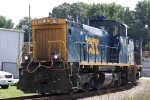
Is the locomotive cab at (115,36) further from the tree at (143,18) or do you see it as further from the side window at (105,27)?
the tree at (143,18)

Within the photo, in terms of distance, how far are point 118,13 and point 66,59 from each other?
3187 inches

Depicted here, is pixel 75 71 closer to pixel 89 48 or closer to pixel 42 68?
pixel 42 68

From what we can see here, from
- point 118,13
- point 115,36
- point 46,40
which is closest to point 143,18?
point 118,13

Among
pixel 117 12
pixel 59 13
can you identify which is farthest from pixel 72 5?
pixel 117 12

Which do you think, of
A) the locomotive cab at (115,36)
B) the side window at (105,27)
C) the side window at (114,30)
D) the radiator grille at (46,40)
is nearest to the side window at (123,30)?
the locomotive cab at (115,36)

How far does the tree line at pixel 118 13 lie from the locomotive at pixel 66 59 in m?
60.1

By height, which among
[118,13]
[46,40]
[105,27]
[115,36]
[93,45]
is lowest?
[93,45]

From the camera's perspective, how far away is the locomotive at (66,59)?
1413 centimetres

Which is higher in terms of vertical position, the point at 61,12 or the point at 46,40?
the point at 61,12

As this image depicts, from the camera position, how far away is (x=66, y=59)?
1462 centimetres

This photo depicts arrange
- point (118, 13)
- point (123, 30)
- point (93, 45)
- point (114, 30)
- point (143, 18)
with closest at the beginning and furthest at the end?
point (93, 45)
point (114, 30)
point (123, 30)
point (143, 18)
point (118, 13)

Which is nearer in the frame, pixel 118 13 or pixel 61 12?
pixel 61 12

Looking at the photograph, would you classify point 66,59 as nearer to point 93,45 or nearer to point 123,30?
point 93,45

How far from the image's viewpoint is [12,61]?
1350 inches
